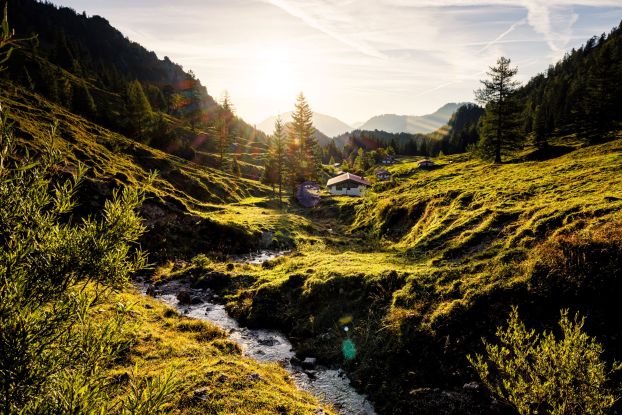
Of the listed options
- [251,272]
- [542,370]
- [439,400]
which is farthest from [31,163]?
[251,272]

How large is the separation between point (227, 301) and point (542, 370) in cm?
2267

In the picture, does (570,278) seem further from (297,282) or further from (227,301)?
(227,301)

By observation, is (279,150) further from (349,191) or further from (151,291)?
(151,291)

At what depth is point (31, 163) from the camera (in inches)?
203

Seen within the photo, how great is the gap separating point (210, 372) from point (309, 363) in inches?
240

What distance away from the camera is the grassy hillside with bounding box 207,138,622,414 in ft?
50.9

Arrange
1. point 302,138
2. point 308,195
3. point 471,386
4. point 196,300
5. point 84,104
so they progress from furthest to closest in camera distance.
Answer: point 302,138 < point 308,195 < point 84,104 < point 196,300 < point 471,386

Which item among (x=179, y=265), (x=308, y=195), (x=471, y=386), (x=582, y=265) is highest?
(x=308, y=195)

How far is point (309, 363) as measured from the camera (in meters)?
18.7

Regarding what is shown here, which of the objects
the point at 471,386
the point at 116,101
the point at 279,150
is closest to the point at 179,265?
the point at 471,386

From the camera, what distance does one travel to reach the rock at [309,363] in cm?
1847

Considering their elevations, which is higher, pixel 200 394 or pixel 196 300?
pixel 200 394

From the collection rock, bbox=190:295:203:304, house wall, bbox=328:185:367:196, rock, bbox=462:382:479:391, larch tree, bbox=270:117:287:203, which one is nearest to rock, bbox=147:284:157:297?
rock, bbox=190:295:203:304

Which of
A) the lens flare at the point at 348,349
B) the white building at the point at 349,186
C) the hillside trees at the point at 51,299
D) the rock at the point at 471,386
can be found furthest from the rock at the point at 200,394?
the white building at the point at 349,186
